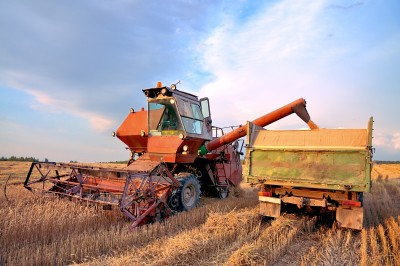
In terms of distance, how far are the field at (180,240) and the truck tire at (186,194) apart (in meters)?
0.43

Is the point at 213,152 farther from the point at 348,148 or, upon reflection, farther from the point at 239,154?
the point at 348,148

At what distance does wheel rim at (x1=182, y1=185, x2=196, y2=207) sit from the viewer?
278 inches

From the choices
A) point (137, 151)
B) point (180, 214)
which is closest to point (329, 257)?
point (180, 214)

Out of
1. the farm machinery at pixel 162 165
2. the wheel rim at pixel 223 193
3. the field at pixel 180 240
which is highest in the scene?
the farm machinery at pixel 162 165

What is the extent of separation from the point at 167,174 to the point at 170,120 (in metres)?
1.87

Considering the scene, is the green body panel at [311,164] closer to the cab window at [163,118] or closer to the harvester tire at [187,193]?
the harvester tire at [187,193]

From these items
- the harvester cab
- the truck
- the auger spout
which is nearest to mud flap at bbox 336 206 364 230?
the truck

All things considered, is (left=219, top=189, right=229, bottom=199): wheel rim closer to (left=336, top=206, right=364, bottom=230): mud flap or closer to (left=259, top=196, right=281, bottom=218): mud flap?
(left=259, top=196, right=281, bottom=218): mud flap

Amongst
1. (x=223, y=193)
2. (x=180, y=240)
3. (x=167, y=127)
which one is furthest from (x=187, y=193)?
(x=180, y=240)

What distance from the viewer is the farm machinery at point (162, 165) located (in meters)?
6.02

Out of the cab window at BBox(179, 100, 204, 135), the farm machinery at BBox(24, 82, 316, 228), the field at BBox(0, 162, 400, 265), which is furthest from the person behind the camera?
the cab window at BBox(179, 100, 204, 135)

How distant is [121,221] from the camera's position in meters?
5.86

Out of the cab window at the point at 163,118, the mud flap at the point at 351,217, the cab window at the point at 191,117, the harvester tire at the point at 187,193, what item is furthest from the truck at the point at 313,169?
the cab window at the point at 163,118

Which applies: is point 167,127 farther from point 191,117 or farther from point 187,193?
point 187,193
